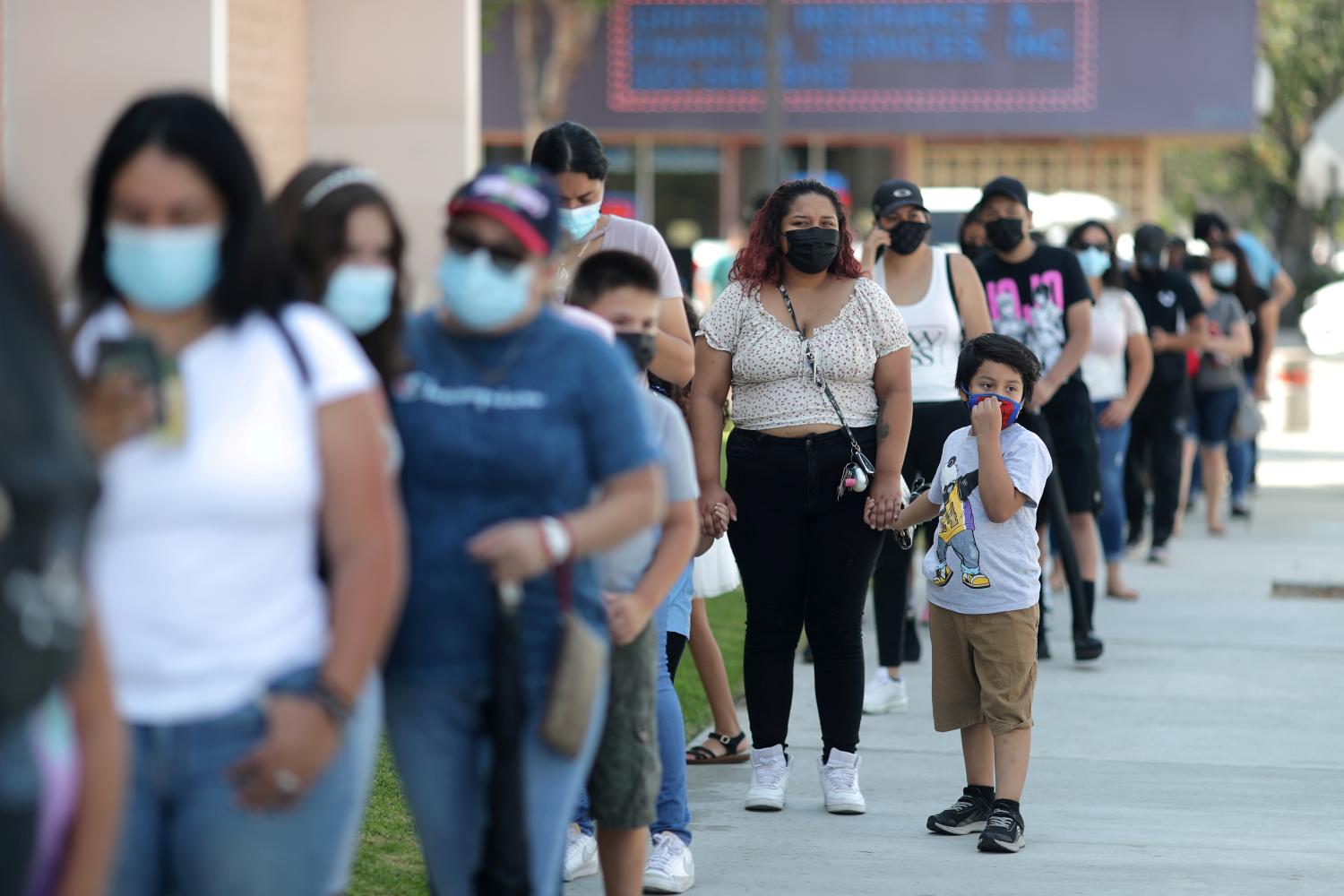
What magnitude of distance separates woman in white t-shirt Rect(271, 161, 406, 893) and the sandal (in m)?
3.54

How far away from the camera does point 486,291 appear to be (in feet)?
10.9

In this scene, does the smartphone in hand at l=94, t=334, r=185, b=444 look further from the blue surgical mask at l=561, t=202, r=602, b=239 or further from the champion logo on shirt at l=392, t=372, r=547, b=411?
the blue surgical mask at l=561, t=202, r=602, b=239

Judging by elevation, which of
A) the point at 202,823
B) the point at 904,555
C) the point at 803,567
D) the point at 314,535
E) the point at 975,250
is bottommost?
the point at 904,555

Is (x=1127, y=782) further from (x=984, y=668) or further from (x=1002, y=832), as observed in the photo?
(x=984, y=668)

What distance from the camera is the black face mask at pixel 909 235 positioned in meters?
7.77

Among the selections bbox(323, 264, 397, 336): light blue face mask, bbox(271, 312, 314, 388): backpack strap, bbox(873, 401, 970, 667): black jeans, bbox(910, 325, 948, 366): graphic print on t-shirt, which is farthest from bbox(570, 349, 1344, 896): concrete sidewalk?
bbox(271, 312, 314, 388): backpack strap

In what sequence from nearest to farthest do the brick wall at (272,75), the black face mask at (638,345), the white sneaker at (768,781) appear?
1. the black face mask at (638,345)
2. the white sneaker at (768,781)
3. the brick wall at (272,75)

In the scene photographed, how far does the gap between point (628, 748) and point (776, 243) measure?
2364 mm

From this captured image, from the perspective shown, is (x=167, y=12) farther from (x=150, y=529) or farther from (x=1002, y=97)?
(x=1002, y=97)

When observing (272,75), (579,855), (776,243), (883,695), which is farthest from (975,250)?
(272,75)

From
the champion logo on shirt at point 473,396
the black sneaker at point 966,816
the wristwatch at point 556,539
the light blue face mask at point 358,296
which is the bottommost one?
the black sneaker at point 966,816

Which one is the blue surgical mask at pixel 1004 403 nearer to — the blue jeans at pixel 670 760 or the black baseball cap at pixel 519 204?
the blue jeans at pixel 670 760

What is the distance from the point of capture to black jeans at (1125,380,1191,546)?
12.0 m

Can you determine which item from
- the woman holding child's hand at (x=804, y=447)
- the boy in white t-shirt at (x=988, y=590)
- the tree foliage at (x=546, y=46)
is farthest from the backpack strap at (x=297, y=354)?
the tree foliage at (x=546, y=46)
